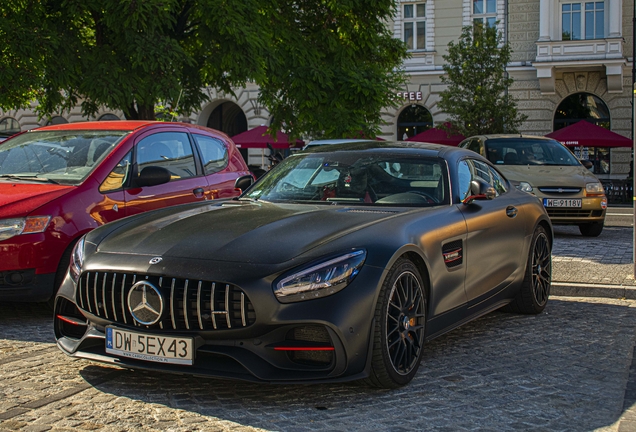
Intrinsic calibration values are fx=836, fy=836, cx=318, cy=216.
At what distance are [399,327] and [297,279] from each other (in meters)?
0.79

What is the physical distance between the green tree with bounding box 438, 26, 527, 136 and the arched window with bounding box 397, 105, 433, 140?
4.04 meters

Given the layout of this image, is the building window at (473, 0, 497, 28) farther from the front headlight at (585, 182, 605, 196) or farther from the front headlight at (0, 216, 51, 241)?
the front headlight at (0, 216, 51, 241)

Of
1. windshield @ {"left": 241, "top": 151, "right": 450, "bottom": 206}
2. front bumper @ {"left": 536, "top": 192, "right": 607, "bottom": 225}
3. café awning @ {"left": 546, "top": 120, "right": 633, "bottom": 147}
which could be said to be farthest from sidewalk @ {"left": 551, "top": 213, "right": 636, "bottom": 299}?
café awning @ {"left": 546, "top": 120, "right": 633, "bottom": 147}

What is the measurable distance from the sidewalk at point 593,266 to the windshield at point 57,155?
4.66 m

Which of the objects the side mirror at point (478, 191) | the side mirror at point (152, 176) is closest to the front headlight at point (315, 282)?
the side mirror at point (478, 191)

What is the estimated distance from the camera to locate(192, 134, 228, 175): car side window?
344 inches

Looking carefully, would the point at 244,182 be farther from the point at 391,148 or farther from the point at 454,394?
the point at 454,394

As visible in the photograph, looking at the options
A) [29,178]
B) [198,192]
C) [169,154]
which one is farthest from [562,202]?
[29,178]

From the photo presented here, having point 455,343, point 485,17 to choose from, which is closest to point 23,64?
point 455,343

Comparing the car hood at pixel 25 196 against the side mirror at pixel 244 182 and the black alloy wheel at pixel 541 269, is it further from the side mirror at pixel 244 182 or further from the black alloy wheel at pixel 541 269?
the black alloy wheel at pixel 541 269

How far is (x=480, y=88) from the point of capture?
99.6 feet

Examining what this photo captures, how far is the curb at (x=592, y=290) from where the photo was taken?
26.9 feet

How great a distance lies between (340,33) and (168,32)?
4368 mm

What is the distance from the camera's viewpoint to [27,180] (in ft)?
24.0
